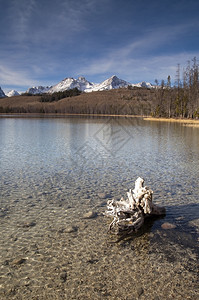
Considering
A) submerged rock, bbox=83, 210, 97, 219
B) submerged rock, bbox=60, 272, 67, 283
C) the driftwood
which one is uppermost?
the driftwood

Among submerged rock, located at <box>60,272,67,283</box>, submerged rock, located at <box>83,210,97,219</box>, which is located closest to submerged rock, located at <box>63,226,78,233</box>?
submerged rock, located at <box>83,210,97,219</box>

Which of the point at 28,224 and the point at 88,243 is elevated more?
the point at 28,224

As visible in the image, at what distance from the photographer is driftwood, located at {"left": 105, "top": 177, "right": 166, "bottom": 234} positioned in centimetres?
599

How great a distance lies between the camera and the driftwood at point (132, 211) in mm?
5988

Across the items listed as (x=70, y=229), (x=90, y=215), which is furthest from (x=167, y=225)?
(x=70, y=229)

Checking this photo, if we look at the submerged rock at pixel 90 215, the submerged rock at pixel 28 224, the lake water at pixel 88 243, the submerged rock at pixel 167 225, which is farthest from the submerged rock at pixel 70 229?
the submerged rock at pixel 167 225

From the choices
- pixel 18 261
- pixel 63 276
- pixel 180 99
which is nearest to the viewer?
pixel 63 276

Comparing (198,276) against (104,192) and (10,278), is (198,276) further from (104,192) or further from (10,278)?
(104,192)

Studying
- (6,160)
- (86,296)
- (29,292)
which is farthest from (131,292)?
(6,160)

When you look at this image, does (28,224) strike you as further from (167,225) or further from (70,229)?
(167,225)

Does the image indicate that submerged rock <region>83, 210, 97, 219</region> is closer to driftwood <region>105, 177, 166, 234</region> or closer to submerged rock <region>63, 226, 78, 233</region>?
driftwood <region>105, 177, 166, 234</region>

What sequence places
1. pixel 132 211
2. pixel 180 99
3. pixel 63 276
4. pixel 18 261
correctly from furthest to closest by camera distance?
pixel 180 99 → pixel 132 211 → pixel 18 261 → pixel 63 276

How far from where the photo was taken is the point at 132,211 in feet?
20.5

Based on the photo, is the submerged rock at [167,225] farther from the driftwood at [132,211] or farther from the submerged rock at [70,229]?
the submerged rock at [70,229]
